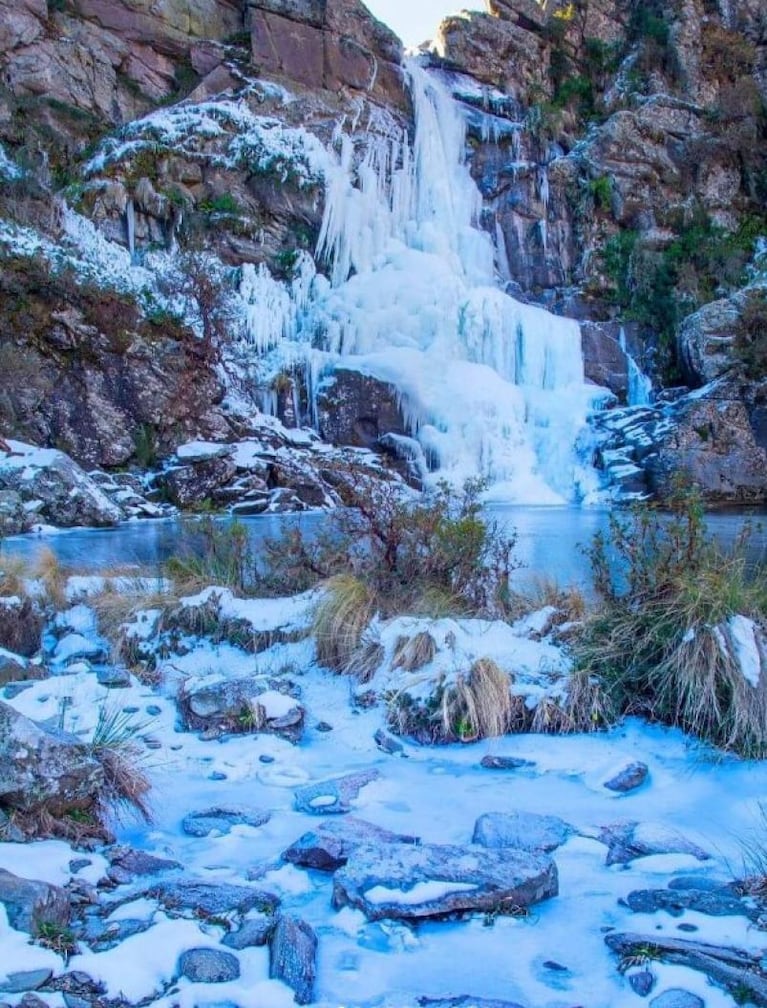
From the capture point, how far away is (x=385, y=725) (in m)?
3.88

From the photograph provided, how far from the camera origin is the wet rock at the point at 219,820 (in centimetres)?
280

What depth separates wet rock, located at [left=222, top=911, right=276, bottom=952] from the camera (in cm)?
205

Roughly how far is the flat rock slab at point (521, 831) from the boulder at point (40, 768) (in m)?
1.32

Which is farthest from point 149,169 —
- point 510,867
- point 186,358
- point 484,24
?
point 510,867

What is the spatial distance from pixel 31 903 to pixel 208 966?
1.56 ft

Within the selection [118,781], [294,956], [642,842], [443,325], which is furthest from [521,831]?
[443,325]

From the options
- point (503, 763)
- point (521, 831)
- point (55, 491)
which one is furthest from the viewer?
point (55, 491)

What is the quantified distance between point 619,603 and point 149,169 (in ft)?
81.0

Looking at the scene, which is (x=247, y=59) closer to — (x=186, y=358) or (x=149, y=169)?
(x=149, y=169)

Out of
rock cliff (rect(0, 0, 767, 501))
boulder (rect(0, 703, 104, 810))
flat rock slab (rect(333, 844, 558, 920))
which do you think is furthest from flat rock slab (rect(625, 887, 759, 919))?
rock cliff (rect(0, 0, 767, 501))

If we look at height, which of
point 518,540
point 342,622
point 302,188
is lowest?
point 342,622

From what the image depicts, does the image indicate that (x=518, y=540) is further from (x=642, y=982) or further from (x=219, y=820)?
(x=642, y=982)

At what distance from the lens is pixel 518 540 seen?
1039 centimetres

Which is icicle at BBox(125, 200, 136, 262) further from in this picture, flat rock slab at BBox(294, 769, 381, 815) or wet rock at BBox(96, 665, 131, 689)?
flat rock slab at BBox(294, 769, 381, 815)
